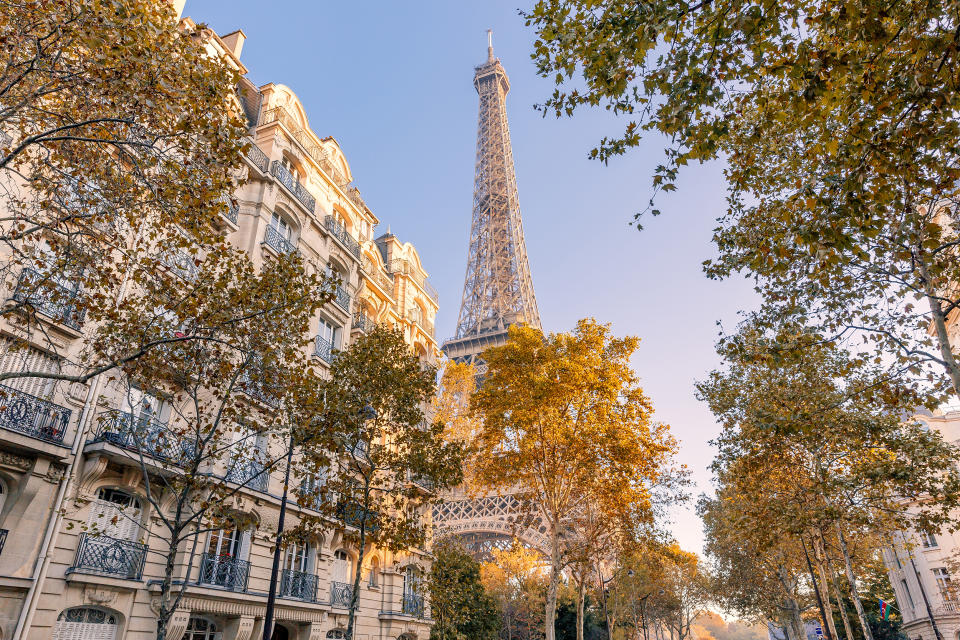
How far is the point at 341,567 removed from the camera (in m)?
21.2

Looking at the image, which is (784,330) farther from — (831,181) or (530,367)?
(530,367)

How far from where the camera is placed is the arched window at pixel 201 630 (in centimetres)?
1526

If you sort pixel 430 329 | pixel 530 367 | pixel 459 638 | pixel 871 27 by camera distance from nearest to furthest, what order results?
pixel 871 27 → pixel 530 367 → pixel 459 638 → pixel 430 329

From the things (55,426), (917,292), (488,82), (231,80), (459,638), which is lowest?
(459,638)

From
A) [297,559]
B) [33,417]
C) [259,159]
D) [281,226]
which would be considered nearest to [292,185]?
[281,226]

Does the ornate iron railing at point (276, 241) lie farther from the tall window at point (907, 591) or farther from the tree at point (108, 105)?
the tall window at point (907, 591)

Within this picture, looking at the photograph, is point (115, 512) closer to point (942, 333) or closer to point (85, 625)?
point (85, 625)

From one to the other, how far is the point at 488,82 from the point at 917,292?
10339 centimetres

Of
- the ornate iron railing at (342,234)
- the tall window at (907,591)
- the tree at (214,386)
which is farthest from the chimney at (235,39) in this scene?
the tall window at (907,591)

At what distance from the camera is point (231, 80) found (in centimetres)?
925

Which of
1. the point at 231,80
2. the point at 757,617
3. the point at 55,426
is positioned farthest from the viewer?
the point at 757,617

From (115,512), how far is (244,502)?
12.0ft

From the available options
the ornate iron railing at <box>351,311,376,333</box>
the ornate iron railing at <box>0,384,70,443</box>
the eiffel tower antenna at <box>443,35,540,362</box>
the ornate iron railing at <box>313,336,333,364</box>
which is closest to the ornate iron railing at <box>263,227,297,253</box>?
the ornate iron railing at <box>313,336,333,364</box>

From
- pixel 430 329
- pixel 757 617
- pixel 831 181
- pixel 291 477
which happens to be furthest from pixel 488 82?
pixel 831 181
